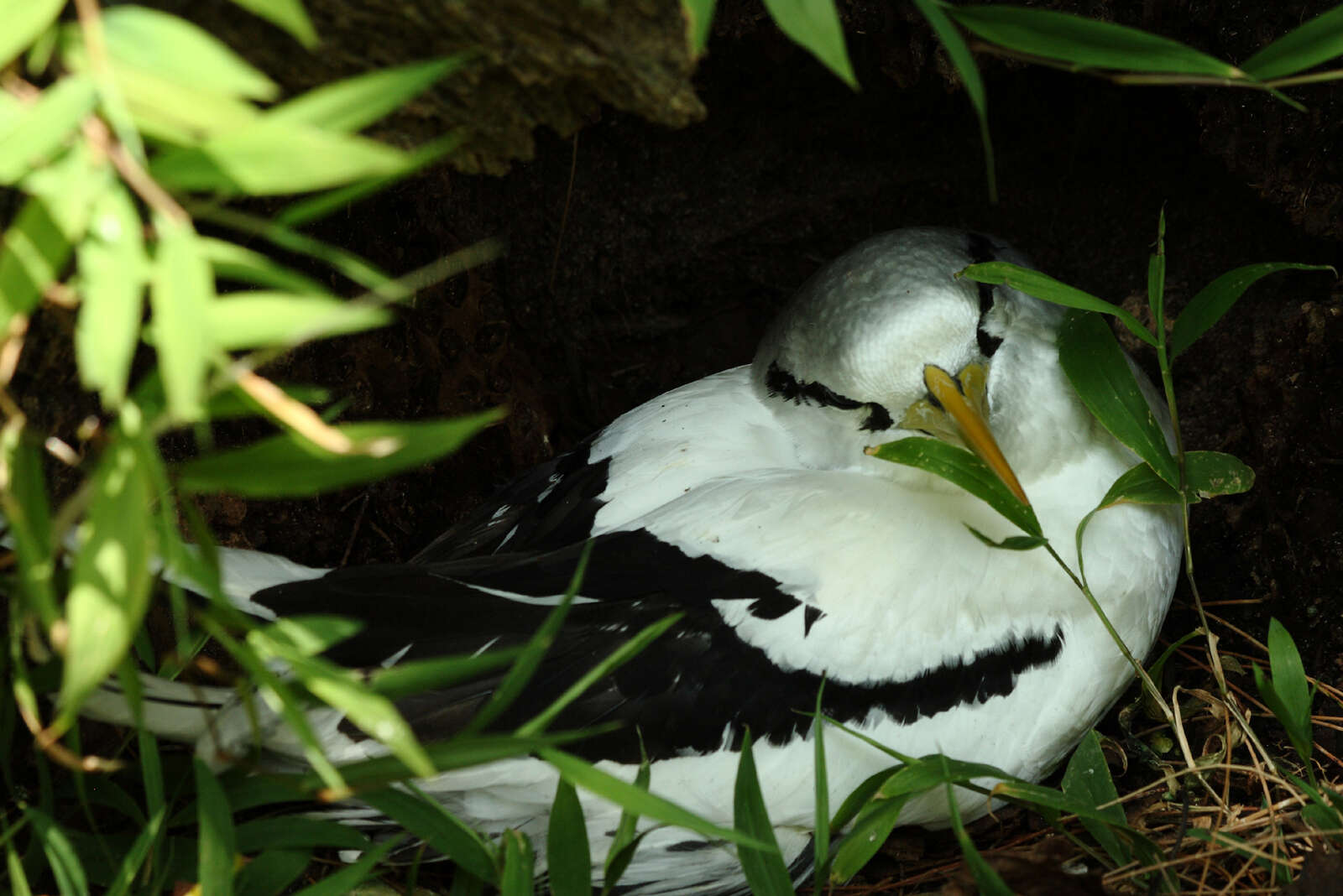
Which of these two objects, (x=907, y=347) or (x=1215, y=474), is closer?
(x=1215, y=474)

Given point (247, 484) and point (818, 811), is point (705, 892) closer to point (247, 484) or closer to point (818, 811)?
point (818, 811)

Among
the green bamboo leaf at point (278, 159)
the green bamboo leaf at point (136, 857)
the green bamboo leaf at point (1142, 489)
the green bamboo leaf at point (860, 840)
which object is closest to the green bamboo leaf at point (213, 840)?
the green bamboo leaf at point (136, 857)

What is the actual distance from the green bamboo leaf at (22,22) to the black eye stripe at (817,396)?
130 cm

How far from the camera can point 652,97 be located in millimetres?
1202

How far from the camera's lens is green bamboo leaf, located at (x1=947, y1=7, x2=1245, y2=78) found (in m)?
1.17

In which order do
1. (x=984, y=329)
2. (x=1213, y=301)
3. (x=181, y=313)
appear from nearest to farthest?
(x=181, y=313), (x=1213, y=301), (x=984, y=329)

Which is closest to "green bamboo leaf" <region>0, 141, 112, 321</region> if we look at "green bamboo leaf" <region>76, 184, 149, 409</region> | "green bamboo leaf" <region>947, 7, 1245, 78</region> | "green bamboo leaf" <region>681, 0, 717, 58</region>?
"green bamboo leaf" <region>76, 184, 149, 409</region>

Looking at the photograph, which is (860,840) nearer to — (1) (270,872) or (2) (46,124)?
(1) (270,872)

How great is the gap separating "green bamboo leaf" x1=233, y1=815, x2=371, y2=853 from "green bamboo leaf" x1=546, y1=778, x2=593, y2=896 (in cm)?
25

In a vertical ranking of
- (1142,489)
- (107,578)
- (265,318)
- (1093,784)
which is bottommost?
(1093,784)

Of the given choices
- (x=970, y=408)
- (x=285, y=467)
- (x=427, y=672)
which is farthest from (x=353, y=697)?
(x=970, y=408)

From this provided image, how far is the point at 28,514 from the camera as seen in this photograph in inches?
36.1

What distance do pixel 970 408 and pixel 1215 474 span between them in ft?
1.20

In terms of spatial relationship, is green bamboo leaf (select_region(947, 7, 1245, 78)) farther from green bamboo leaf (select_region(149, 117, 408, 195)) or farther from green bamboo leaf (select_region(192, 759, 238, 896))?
green bamboo leaf (select_region(192, 759, 238, 896))
